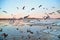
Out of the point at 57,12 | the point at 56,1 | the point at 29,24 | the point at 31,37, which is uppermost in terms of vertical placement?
the point at 56,1

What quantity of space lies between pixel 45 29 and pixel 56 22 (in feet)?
0.58

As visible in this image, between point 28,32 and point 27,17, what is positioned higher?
point 27,17

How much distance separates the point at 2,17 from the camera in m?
2.18

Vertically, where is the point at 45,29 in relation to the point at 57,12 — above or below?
below

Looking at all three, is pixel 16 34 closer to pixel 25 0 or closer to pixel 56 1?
pixel 25 0

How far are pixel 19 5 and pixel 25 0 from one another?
110 millimetres

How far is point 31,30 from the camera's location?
7.04ft

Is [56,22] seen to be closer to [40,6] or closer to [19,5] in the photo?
[40,6]

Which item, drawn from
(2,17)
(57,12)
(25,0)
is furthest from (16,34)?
(57,12)

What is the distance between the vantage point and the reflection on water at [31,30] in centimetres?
214

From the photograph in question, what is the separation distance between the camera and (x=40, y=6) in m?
2.19

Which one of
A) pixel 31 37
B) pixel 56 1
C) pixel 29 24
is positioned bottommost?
pixel 31 37

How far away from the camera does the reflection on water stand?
7.01 ft

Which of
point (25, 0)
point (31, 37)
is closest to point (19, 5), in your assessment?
point (25, 0)
